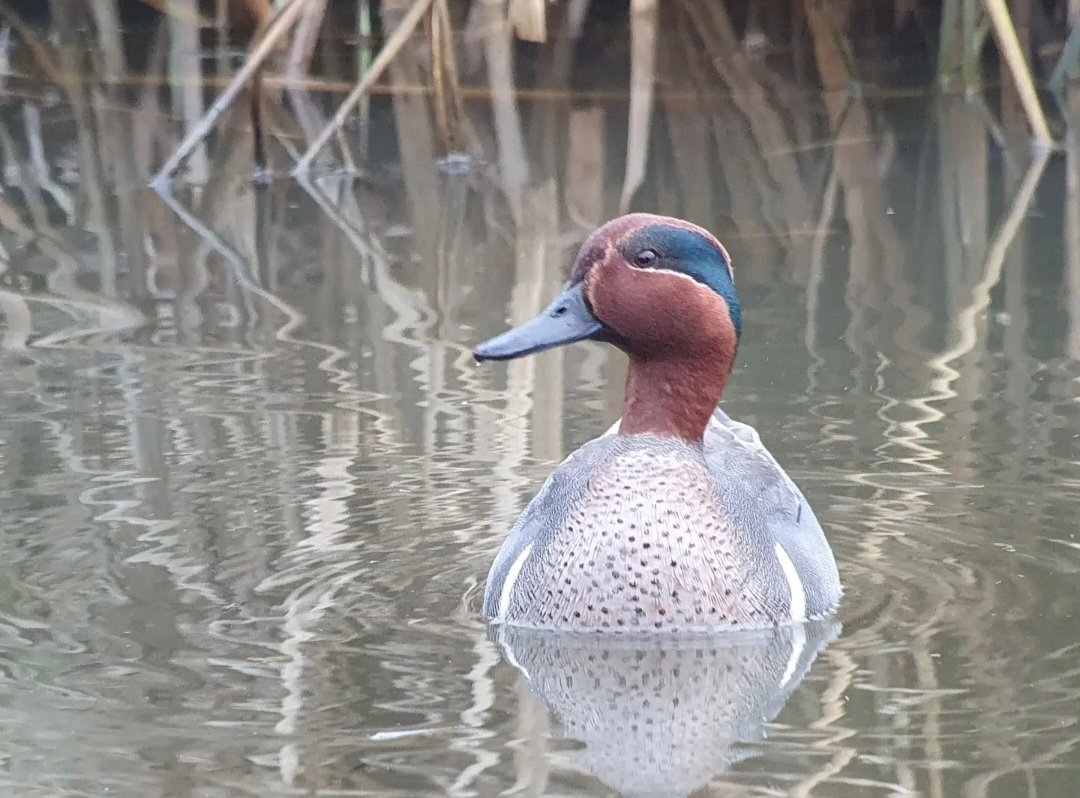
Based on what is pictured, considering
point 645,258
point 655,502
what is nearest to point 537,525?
point 655,502

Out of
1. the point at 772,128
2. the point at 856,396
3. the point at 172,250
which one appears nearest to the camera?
the point at 856,396

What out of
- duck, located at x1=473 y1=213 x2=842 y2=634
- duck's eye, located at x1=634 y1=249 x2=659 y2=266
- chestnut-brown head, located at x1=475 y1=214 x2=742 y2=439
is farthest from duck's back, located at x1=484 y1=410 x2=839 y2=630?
duck's eye, located at x1=634 y1=249 x2=659 y2=266

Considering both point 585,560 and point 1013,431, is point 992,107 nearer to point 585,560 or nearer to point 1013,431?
point 1013,431

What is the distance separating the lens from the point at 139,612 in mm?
4645

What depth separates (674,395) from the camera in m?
4.80

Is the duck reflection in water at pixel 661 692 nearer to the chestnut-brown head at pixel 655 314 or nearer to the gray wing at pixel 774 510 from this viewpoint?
the gray wing at pixel 774 510

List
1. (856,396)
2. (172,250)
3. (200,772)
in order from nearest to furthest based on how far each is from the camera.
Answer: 1. (200,772)
2. (856,396)
3. (172,250)

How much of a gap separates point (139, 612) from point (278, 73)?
825 centimetres

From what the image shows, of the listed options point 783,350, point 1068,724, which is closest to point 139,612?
point 1068,724

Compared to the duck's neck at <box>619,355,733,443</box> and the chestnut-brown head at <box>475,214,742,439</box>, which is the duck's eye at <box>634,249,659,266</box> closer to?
the chestnut-brown head at <box>475,214,742,439</box>

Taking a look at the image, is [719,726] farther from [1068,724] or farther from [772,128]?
[772,128]

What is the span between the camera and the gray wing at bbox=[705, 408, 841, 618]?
4730 mm

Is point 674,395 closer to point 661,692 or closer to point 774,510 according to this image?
point 774,510

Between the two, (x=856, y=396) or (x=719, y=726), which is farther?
(x=856, y=396)
